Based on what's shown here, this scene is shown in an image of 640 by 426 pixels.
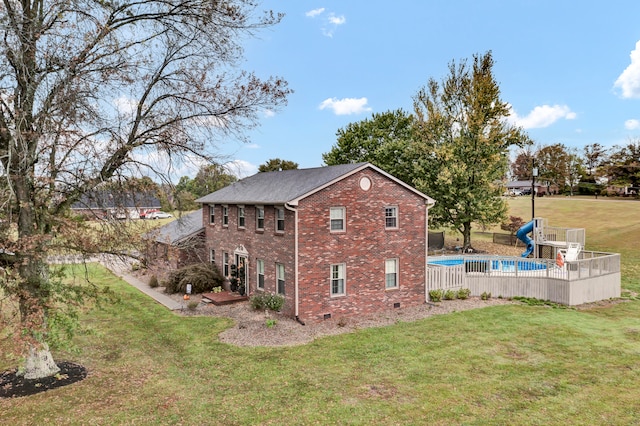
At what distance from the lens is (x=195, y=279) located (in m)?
22.3

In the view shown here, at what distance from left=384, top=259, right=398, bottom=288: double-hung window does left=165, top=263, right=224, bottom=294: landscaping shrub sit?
30.3 feet

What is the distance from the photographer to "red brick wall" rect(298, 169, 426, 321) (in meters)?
17.4

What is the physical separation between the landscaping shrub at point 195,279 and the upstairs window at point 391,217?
980 centimetres

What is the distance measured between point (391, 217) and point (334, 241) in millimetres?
3344

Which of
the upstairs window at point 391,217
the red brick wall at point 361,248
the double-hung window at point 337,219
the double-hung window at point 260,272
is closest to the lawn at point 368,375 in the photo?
the red brick wall at point 361,248

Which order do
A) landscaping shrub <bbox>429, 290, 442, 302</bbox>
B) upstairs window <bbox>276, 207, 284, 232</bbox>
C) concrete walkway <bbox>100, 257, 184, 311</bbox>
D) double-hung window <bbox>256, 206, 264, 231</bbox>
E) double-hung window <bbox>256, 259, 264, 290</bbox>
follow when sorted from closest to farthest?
upstairs window <bbox>276, 207, 284, 232</bbox> < double-hung window <bbox>256, 206, 264, 231</bbox> < double-hung window <bbox>256, 259, 264, 290</bbox> < concrete walkway <bbox>100, 257, 184, 311</bbox> < landscaping shrub <bbox>429, 290, 442, 302</bbox>

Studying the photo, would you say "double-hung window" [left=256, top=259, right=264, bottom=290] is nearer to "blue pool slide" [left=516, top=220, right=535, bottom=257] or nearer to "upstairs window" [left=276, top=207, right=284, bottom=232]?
"upstairs window" [left=276, top=207, right=284, bottom=232]

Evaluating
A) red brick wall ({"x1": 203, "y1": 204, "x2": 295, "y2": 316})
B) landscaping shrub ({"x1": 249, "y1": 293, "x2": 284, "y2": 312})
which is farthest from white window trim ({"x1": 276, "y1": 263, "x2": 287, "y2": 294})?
landscaping shrub ({"x1": 249, "y1": 293, "x2": 284, "y2": 312})

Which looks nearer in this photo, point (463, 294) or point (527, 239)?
point (463, 294)

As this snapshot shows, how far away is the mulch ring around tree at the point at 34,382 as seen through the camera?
36.1ft

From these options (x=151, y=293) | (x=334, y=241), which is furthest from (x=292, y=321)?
(x=151, y=293)

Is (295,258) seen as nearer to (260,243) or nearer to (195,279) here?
(260,243)

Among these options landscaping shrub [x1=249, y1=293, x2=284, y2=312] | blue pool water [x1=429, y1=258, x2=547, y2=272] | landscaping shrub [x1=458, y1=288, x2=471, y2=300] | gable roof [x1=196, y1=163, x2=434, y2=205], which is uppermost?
gable roof [x1=196, y1=163, x2=434, y2=205]

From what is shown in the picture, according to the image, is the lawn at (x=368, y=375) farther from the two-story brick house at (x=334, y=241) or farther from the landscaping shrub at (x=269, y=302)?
the two-story brick house at (x=334, y=241)
